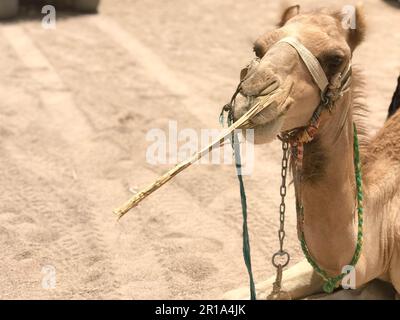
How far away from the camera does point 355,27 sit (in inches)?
137

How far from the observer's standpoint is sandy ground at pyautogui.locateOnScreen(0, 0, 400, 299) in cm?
498

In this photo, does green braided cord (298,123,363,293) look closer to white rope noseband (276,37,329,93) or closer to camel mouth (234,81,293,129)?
white rope noseband (276,37,329,93)

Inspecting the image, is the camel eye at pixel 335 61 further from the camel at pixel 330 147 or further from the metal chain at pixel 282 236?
the metal chain at pixel 282 236

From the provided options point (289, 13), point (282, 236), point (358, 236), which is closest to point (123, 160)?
point (282, 236)

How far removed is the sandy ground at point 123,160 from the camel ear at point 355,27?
0.27 metres

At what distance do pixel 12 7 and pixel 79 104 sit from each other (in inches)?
128

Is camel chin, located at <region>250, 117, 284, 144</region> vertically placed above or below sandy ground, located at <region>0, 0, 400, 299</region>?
above

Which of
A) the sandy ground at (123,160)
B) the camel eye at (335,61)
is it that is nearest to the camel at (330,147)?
the camel eye at (335,61)

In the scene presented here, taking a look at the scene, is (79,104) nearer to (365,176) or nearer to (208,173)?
(208,173)

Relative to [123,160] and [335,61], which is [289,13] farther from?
[123,160]

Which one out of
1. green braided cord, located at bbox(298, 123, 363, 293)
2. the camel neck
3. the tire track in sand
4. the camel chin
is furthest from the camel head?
the tire track in sand

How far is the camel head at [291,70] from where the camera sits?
3066 mm
